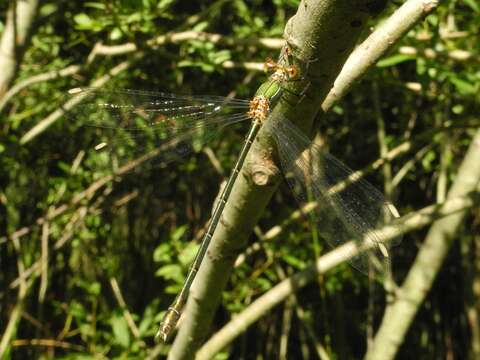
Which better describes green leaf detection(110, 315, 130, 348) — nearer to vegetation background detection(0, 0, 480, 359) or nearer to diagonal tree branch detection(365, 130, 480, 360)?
vegetation background detection(0, 0, 480, 359)

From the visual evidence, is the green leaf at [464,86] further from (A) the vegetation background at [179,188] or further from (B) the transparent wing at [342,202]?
(B) the transparent wing at [342,202]

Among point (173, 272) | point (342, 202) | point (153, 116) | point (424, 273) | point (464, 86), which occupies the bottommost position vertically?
point (173, 272)

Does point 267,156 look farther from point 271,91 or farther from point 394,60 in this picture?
point 394,60

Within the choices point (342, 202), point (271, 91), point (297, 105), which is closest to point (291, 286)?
point (342, 202)

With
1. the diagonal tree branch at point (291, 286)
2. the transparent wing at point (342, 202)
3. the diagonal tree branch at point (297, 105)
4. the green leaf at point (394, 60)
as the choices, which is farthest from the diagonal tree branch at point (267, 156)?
the green leaf at point (394, 60)

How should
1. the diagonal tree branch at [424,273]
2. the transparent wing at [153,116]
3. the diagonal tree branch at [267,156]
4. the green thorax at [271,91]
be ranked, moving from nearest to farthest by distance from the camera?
the diagonal tree branch at [267,156] < the green thorax at [271,91] < the transparent wing at [153,116] < the diagonal tree branch at [424,273]

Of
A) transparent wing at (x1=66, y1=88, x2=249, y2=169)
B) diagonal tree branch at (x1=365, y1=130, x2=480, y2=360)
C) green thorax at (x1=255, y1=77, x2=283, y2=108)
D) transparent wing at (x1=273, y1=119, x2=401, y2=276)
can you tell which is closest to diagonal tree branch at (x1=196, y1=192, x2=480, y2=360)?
diagonal tree branch at (x1=365, y1=130, x2=480, y2=360)

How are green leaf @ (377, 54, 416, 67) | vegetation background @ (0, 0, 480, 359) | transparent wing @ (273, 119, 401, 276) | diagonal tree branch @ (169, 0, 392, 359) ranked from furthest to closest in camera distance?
vegetation background @ (0, 0, 480, 359), green leaf @ (377, 54, 416, 67), transparent wing @ (273, 119, 401, 276), diagonal tree branch @ (169, 0, 392, 359)
